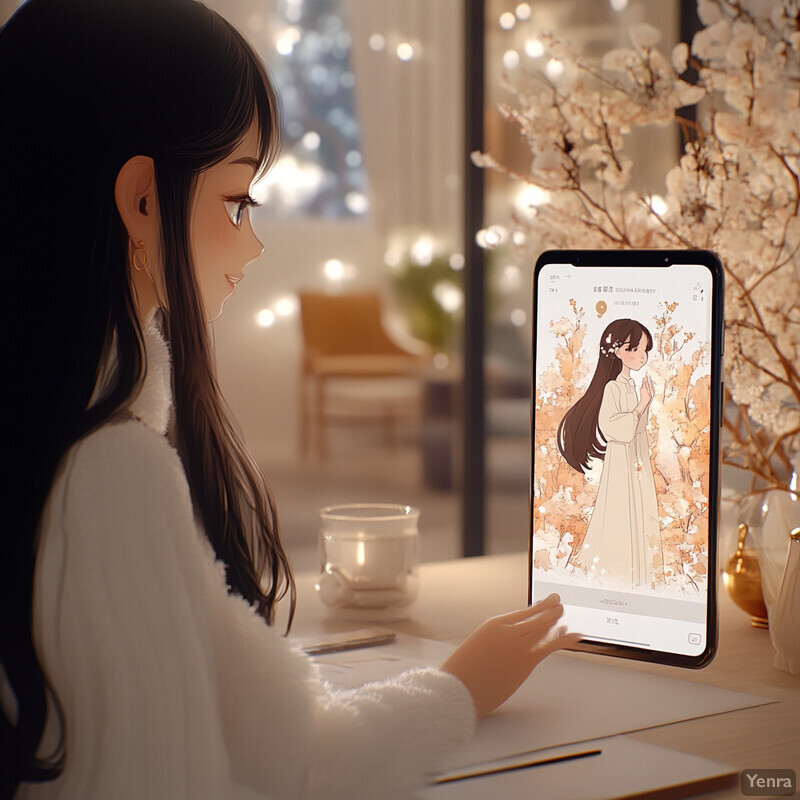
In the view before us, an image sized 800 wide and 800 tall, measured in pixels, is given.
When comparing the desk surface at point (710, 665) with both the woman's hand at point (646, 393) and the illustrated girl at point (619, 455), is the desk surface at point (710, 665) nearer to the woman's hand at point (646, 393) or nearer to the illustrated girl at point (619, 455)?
the illustrated girl at point (619, 455)

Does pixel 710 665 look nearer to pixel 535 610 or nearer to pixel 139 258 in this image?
pixel 535 610

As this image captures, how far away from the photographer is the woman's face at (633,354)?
753 millimetres

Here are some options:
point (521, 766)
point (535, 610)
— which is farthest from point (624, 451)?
point (521, 766)

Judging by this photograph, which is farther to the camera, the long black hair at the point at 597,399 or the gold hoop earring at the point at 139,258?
the long black hair at the point at 597,399

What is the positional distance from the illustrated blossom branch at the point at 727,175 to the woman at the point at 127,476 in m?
0.41

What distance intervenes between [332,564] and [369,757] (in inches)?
14.5

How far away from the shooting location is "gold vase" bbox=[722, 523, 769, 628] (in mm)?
831

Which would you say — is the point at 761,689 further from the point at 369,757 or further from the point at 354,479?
the point at 354,479

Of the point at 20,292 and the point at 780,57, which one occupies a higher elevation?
the point at 780,57

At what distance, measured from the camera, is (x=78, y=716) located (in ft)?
1.51

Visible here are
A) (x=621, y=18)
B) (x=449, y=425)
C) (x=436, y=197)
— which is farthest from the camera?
(x=436, y=197)

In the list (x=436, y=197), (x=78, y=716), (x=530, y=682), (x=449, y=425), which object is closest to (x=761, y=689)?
(x=530, y=682)

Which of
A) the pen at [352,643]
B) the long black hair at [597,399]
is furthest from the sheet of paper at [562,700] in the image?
the long black hair at [597,399]

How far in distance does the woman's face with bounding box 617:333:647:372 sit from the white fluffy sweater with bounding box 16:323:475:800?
14.4 inches
